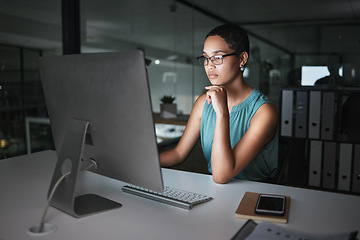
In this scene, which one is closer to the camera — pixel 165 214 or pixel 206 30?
pixel 165 214

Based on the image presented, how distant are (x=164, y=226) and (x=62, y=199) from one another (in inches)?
13.9

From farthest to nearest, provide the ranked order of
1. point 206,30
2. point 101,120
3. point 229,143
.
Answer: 1. point 206,30
2. point 229,143
3. point 101,120

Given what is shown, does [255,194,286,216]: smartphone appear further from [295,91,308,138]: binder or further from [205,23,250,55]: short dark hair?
[295,91,308,138]: binder

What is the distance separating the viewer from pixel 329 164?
2.91 meters

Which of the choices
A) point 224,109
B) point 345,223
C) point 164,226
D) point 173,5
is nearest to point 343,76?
point 173,5

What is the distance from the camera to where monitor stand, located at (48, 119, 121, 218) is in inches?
42.3

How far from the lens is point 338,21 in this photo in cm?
444

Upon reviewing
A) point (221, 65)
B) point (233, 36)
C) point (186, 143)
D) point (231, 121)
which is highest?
point (233, 36)

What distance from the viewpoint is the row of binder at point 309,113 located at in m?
2.80

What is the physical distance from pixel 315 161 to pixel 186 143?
158 centimetres

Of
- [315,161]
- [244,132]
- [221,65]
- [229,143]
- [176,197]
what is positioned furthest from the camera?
[315,161]

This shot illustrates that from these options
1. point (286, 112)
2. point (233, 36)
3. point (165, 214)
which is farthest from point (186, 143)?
point (286, 112)

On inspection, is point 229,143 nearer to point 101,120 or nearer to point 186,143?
point 186,143

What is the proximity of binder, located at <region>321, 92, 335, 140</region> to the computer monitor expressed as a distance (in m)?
2.18
